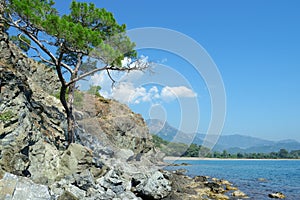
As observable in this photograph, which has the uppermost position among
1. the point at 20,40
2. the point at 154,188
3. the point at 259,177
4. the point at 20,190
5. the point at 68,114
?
the point at 20,40

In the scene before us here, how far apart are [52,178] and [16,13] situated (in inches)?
396

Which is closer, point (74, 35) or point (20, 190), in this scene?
point (20, 190)

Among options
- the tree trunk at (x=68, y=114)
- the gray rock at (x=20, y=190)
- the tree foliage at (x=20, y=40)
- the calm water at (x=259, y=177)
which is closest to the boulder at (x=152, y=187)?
the tree trunk at (x=68, y=114)

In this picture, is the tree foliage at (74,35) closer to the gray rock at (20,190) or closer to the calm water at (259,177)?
the gray rock at (20,190)

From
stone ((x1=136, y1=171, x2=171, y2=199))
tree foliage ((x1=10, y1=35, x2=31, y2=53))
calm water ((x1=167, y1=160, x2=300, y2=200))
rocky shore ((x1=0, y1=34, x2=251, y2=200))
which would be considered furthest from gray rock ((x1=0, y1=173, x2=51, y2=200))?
calm water ((x1=167, y1=160, x2=300, y2=200))

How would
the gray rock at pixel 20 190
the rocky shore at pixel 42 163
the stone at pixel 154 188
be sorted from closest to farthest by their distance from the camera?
the gray rock at pixel 20 190
the rocky shore at pixel 42 163
the stone at pixel 154 188

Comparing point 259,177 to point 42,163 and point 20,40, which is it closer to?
point 42,163

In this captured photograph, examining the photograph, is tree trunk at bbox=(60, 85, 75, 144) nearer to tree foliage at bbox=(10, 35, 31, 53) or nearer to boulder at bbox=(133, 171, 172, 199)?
tree foliage at bbox=(10, 35, 31, 53)

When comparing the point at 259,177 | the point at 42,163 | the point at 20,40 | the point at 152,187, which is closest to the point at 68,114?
the point at 42,163

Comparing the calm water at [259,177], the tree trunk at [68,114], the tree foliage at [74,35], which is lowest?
the calm water at [259,177]

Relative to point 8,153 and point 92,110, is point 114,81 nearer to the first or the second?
point 8,153

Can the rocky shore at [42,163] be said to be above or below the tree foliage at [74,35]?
below

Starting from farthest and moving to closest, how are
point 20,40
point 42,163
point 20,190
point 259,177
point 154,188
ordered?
point 259,177 → point 20,40 → point 154,188 → point 42,163 → point 20,190

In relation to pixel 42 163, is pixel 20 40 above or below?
above
